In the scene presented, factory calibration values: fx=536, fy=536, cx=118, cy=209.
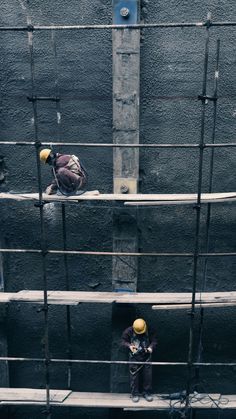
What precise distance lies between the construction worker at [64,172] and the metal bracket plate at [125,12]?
230cm

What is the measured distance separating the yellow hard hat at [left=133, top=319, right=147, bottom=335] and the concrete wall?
0.56m

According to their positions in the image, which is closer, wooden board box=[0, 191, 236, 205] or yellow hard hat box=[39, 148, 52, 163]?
wooden board box=[0, 191, 236, 205]

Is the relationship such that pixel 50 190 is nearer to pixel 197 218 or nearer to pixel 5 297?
pixel 5 297

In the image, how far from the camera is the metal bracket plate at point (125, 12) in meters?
8.45

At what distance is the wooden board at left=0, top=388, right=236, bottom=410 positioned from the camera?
30.0 feet

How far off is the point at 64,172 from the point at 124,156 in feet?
3.68

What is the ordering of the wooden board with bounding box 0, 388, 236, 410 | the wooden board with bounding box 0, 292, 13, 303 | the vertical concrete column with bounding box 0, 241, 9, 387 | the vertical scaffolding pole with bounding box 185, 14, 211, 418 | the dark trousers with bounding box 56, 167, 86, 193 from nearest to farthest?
1. the vertical scaffolding pole with bounding box 185, 14, 211, 418
2. the dark trousers with bounding box 56, 167, 86, 193
3. the wooden board with bounding box 0, 292, 13, 303
4. the wooden board with bounding box 0, 388, 236, 410
5. the vertical concrete column with bounding box 0, 241, 9, 387

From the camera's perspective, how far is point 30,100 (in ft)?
28.8

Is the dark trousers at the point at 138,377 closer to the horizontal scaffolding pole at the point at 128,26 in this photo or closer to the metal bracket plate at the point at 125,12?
the horizontal scaffolding pole at the point at 128,26

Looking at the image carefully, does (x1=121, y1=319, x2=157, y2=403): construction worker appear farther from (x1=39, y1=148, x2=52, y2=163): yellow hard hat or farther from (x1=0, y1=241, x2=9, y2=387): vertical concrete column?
(x1=39, y1=148, x2=52, y2=163): yellow hard hat

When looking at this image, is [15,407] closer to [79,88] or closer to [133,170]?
[133,170]

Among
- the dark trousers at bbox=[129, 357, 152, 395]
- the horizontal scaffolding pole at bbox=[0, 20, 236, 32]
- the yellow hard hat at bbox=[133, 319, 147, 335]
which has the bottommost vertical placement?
the dark trousers at bbox=[129, 357, 152, 395]

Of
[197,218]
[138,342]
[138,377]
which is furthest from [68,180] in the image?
[138,377]

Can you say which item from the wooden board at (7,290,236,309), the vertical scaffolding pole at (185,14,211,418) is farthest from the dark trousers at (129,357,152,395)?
the wooden board at (7,290,236,309)
